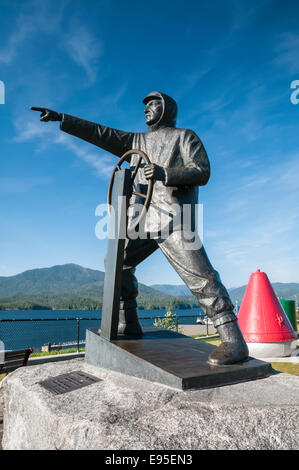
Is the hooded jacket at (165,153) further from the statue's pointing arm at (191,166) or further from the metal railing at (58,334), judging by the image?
the metal railing at (58,334)

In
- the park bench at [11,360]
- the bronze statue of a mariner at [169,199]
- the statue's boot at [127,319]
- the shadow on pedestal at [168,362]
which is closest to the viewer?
the shadow on pedestal at [168,362]

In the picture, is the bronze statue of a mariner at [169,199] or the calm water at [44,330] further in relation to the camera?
the calm water at [44,330]

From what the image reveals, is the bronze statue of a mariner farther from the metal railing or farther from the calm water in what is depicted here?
the calm water

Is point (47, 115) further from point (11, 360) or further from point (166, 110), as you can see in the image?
point (11, 360)

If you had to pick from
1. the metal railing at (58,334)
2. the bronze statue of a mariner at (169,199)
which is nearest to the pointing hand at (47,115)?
the bronze statue of a mariner at (169,199)

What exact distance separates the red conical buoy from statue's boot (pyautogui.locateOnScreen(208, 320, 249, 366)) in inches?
217

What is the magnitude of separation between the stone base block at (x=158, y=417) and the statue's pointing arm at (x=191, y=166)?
168 centimetres

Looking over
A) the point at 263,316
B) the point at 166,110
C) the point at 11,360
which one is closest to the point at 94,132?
the point at 166,110

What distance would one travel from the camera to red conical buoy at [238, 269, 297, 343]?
768 centimetres

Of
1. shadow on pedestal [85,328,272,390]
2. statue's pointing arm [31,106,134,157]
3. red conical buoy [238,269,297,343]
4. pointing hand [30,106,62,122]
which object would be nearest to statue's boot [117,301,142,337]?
shadow on pedestal [85,328,272,390]

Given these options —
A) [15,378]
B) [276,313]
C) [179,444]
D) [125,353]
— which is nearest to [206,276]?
[125,353]

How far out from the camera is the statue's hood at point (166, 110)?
356 centimetres

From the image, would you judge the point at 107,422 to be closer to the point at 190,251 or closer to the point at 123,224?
the point at 190,251

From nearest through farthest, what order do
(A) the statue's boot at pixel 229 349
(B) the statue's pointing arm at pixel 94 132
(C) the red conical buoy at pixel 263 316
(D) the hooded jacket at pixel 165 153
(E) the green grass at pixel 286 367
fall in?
(A) the statue's boot at pixel 229 349 < (D) the hooded jacket at pixel 165 153 < (B) the statue's pointing arm at pixel 94 132 < (E) the green grass at pixel 286 367 < (C) the red conical buoy at pixel 263 316
